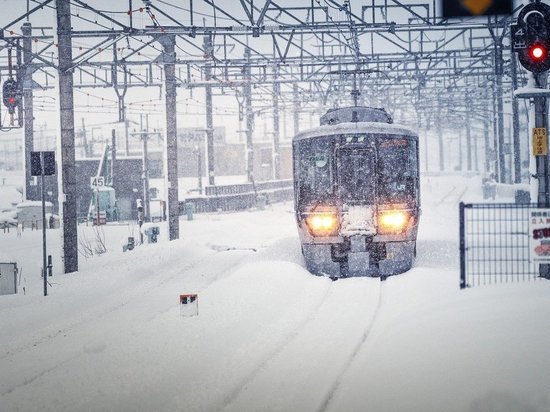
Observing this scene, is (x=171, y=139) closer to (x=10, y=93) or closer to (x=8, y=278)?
(x=10, y=93)

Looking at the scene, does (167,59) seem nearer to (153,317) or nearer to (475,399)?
(153,317)

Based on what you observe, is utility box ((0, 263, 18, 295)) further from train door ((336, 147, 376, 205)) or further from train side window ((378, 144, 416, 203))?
train side window ((378, 144, 416, 203))

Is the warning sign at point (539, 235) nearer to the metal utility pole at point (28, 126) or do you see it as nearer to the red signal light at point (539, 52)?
the red signal light at point (539, 52)

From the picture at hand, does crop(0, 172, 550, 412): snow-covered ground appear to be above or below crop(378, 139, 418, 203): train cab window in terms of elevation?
below

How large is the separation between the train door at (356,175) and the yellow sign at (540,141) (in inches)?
126

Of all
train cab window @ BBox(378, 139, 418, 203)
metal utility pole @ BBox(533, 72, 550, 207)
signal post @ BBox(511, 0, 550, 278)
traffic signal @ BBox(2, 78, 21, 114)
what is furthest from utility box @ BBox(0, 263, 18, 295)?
metal utility pole @ BBox(533, 72, 550, 207)

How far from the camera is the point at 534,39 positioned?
8422 millimetres

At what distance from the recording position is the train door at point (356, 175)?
437 inches

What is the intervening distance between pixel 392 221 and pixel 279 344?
16.7ft

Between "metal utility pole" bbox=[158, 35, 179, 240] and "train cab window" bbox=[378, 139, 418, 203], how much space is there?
842 centimetres

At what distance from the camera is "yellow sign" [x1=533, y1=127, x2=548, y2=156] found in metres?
8.89

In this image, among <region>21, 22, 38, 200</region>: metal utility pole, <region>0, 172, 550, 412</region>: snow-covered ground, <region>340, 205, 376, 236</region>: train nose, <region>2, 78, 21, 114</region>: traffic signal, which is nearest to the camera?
<region>0, 172, 550, 412</region>: snow-covered ground

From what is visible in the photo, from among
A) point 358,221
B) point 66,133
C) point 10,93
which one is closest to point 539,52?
point 358,221

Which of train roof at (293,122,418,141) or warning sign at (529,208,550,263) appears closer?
warning sign at (529,208,550,263)
